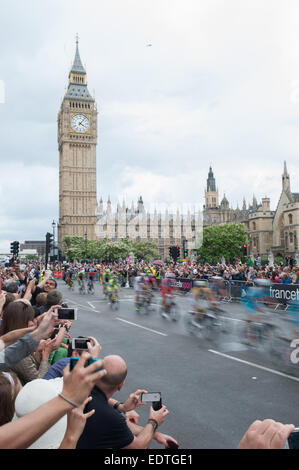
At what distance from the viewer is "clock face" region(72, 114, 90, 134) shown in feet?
369

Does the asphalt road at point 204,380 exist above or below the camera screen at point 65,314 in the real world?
below

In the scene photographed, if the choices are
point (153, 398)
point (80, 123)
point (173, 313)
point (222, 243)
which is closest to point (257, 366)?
point (153, 398)

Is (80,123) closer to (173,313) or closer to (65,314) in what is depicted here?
(173,313)

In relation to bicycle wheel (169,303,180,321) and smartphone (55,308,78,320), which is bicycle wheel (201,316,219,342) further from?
smartphone (55,308,78,320)

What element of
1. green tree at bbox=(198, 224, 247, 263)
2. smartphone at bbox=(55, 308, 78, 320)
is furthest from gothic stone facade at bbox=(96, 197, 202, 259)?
smartphone at bbox=(55, 308, 78, 320)

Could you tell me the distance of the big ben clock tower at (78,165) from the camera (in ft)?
365

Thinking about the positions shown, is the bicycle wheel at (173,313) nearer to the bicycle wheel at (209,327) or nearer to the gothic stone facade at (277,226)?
the bicycle wheel at (209,327)

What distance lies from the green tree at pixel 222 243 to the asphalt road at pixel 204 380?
57.6 metres

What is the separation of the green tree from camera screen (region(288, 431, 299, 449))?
221 ft

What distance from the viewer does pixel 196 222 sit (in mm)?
128625

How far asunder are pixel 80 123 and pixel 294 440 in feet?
388

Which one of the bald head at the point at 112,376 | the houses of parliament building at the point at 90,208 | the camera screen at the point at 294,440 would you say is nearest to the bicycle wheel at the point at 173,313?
the bald head at the point at 112,376

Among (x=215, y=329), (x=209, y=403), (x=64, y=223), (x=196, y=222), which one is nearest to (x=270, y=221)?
(x=196, y=222)
